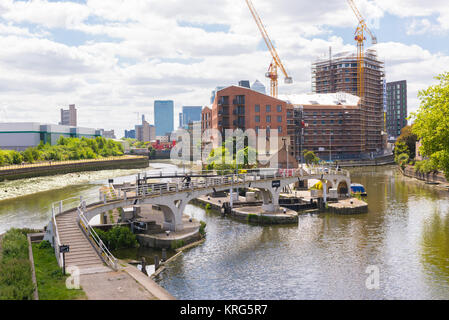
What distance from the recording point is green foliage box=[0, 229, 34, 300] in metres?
19.9

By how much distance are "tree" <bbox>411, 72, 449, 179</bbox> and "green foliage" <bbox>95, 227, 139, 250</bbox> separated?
36.7 meters

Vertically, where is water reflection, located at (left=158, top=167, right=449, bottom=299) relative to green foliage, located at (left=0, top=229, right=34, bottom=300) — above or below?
below

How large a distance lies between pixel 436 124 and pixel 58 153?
13122 centimetres

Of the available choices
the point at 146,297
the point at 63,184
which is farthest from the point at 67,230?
the point at 63,184

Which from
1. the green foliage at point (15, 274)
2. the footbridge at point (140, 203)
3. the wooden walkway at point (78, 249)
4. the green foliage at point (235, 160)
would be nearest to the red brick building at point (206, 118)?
the green foliage at point (235, 160)

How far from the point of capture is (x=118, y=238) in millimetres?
41625

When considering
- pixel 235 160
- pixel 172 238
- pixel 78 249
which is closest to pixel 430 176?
pixel 235 160

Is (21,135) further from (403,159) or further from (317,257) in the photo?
(317,257)

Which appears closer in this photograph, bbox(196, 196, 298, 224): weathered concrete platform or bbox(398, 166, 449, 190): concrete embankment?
bbox(196, 196, 298, 224): weathered concrete platform

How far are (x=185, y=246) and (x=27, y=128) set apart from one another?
153964 mm

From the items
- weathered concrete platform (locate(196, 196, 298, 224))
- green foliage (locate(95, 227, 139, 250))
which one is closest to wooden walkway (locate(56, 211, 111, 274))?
green foliage (locate(95, 227, 139, 250))

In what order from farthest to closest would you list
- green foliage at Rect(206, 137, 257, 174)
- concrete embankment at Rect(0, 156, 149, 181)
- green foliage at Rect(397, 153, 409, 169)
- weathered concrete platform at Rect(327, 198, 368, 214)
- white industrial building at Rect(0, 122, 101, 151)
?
white industrial building at Rect(0, 122, 101, 151)
green foliage at Rect(397, 153, 409, 169)
concrete embankment at Rect(0, 156, 149, 181)
green foliage at Rect(206, 137, 257, 174)
weathered concrete platform at Rect(327, 198, 368, 214)

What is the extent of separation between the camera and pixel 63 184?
361 ft

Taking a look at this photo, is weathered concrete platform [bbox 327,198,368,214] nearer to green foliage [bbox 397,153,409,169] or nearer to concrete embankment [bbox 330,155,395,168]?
green foliage [bbox 397,153,409,169]
